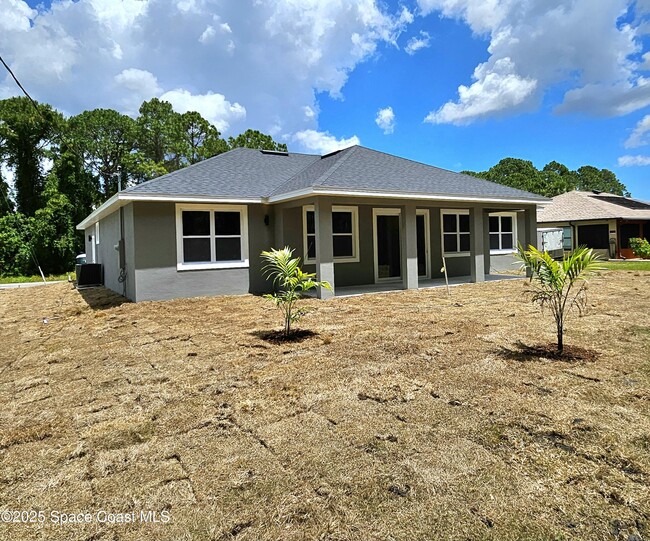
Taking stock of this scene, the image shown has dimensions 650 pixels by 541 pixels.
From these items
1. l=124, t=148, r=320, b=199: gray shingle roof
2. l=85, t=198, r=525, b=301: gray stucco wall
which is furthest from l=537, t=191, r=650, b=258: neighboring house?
l=124, t=148, r=320, b=199: gray shingle roof

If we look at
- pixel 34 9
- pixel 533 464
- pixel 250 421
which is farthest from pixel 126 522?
pixel 34 9

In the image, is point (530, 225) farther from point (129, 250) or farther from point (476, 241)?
point (129, 250)

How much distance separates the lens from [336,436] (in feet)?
10.1

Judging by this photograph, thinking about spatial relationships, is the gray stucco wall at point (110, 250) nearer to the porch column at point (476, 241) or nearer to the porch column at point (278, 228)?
the porch column at point (278, 228)

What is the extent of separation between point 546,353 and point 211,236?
8.72m

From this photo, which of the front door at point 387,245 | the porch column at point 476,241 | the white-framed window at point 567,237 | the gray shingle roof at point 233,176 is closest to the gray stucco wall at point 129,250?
the gray shingle roof at point 233,176

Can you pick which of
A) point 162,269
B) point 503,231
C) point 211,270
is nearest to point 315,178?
point 211,270

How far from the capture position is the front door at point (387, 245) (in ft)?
43.4

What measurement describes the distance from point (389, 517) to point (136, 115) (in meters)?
36.6

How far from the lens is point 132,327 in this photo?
7.56m

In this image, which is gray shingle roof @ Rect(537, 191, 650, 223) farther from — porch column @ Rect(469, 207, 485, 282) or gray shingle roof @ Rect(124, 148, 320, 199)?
gray shingle roof @ Rect(124, 148, 320, 199)

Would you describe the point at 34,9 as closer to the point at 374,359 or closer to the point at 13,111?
the point at 374,359

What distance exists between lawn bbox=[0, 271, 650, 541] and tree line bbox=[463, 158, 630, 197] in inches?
1899

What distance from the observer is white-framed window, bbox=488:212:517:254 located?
1647cm
